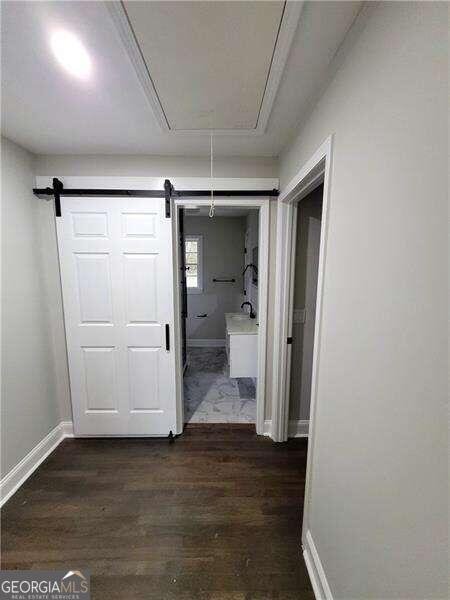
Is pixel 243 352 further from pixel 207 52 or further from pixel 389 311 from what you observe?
pixel 207 52

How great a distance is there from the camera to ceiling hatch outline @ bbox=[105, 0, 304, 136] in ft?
2.64

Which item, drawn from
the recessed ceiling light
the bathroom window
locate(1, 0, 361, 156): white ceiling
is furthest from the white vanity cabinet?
the bathroom window

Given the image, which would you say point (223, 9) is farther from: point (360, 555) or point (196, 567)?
point (196, 567)

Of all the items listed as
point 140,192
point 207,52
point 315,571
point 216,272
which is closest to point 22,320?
point 140,192

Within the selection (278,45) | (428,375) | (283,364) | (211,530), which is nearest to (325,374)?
(428,375)

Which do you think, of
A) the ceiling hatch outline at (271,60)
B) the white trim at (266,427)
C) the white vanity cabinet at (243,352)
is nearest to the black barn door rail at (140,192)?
the ceiling hatch outline at (271,60)

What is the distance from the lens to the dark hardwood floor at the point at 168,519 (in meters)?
1.20

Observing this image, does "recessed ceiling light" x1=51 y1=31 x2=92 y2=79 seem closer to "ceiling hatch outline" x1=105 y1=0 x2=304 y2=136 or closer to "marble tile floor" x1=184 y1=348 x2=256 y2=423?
"ceiling hatch outline" x1=105 y1=0 x2=304 y2=136

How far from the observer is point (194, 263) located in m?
4.58

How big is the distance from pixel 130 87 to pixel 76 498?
250 centimetres

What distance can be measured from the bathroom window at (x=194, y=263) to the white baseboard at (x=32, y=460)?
2.87 metres

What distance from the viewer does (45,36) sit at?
0.92 m

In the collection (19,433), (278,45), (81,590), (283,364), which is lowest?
(81,590)

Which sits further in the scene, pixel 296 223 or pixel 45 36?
pixel 296 223
